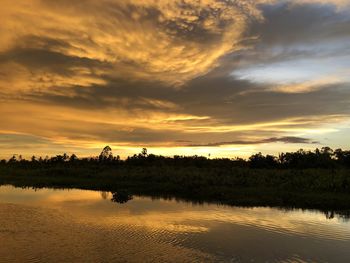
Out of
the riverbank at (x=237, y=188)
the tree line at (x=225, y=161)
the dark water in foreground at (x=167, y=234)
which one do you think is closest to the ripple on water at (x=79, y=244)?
the dark water in foreground at (x=167, y=234)

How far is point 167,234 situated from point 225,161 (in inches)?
4201

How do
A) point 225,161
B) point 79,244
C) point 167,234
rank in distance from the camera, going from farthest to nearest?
point 225,161, point 167,234, point 79,244

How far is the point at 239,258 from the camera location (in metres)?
17.6

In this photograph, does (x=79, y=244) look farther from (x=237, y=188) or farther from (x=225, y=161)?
(x=225, y=161)

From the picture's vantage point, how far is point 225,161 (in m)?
127

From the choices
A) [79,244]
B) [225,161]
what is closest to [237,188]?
[79,244]

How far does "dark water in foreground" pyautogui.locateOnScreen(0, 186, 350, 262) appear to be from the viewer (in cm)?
1739

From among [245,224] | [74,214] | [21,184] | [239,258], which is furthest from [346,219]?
[21,184]

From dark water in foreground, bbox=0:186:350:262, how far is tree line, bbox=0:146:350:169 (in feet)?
213

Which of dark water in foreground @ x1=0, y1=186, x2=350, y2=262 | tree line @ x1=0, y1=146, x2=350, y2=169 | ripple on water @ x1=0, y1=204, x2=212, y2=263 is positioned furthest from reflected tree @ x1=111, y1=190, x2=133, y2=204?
tree line @ x1=0, y1=146, x2=350, y2=169

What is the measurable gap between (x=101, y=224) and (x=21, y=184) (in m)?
35.4

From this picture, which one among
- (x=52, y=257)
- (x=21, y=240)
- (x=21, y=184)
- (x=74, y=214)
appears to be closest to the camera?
(x=52, y=257)

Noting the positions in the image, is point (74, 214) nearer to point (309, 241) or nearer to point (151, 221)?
point (151, 221)

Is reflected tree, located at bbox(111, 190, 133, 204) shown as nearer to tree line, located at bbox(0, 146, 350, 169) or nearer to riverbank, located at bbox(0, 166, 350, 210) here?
riverbank, located at bbox(0, 166, 350, 210)
